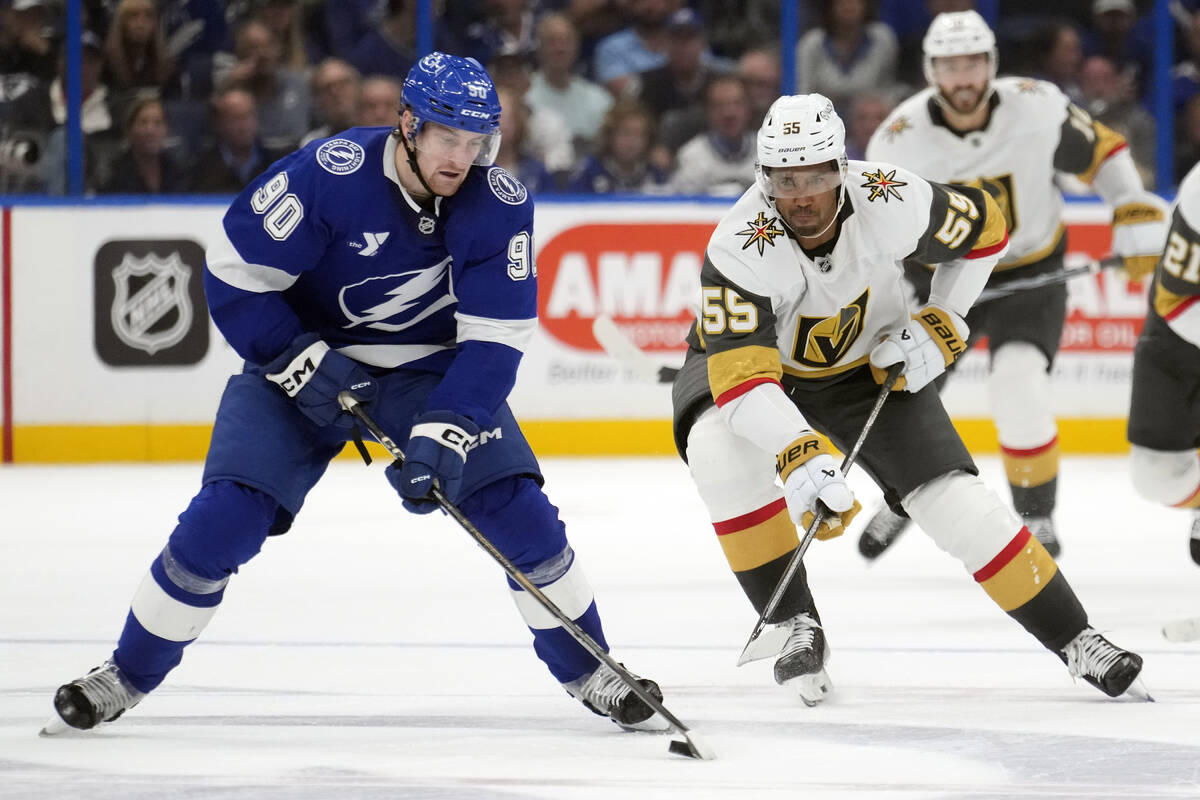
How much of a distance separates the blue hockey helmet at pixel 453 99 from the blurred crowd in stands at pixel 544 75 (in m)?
4.07

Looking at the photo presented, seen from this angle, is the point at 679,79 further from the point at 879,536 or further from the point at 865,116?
the point at 879,536

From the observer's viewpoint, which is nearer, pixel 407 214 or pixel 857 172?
pixel 407 214

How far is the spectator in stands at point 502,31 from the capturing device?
6918 millimetres

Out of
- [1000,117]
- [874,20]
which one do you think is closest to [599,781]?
[1000,117]

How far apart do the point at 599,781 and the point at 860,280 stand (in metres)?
1.02

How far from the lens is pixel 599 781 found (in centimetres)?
244

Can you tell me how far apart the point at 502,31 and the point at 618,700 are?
15.1 ft

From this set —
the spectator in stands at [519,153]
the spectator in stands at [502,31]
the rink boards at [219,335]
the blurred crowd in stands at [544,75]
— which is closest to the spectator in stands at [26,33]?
the blurred crowd in stands at [544,75]

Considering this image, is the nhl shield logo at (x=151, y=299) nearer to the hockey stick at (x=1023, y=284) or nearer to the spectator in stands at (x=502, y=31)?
the spectator in stands at (x=502, y=31)

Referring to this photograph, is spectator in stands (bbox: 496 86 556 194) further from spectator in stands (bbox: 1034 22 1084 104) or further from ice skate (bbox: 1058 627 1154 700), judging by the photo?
ice skate (bbox: 1058 627 1154 700)

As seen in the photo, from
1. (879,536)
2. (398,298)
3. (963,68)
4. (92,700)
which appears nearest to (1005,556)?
(398,298)

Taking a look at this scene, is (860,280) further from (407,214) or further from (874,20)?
(874,20)

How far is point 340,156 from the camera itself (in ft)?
9.19

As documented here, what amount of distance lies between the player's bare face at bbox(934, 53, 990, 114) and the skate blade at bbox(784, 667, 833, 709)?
205cm
